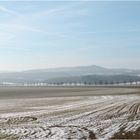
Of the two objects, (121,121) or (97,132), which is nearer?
(97,132)

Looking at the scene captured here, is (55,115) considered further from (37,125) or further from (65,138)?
(65,138)

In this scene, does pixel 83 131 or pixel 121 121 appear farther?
pixel 121 121

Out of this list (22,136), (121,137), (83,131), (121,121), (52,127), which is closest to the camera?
(121,137)

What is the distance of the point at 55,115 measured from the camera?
31047 mm

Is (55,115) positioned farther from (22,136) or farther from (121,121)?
(22,136)

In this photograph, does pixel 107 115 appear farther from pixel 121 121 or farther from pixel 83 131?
pixel 83 131

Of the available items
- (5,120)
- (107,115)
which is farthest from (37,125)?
(107,115)

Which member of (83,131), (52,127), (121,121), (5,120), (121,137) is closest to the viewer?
(121,137)

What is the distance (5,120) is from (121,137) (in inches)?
495

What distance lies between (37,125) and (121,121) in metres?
6.30

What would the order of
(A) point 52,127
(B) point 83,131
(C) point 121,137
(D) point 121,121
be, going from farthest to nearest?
(D) point 121,121, (A) point 52,127, (B) point 83,131, (C) point 121,137

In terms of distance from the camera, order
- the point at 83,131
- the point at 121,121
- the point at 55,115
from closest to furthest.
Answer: the point at 83,131 → the point at 121,121 → the point at 55,115

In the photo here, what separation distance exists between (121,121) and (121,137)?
22.6ft

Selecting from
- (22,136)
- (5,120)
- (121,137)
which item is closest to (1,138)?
(22,136)
